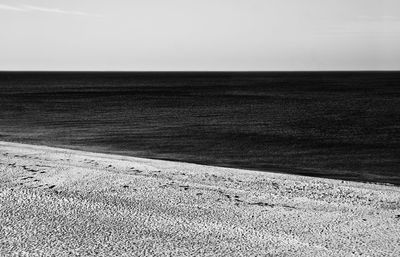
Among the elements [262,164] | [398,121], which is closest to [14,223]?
[262,164]

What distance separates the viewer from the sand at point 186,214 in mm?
8258

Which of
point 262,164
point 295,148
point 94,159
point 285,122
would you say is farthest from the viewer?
point 285,122

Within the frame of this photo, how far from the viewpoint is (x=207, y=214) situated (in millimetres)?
10148

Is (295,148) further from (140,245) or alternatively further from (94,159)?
(140,245)

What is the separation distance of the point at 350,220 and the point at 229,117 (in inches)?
1348

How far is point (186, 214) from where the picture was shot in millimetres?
10133

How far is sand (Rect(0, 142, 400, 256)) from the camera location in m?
8.26

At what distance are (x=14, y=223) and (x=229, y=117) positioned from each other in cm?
3540

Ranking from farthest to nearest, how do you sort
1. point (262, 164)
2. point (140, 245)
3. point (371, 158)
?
point (371, 158) → point (262, 164) → point (140, 245)

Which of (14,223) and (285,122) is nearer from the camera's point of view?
(14,223)

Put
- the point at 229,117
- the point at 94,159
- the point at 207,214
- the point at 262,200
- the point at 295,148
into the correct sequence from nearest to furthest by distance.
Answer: the point at 207,214
the point at 262,200
the point at 94,159
the point at 295,148
the point at 229,117

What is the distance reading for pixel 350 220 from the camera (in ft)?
32.5

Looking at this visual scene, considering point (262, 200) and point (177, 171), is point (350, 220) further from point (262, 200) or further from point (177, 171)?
point (177, 171)

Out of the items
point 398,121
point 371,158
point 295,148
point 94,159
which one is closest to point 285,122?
point 398,121
